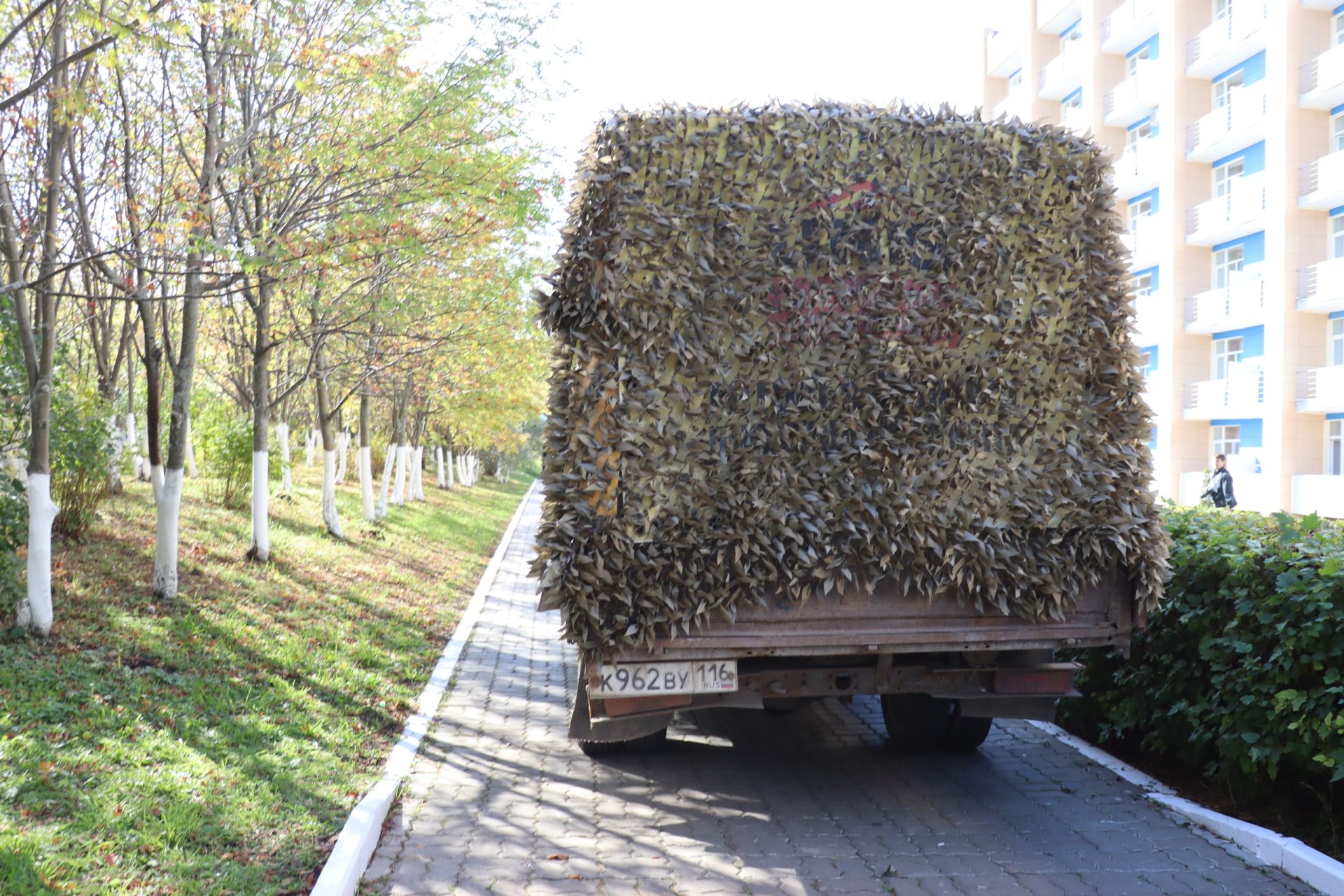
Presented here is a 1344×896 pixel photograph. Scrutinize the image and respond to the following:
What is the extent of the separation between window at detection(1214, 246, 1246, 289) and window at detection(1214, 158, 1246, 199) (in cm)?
166

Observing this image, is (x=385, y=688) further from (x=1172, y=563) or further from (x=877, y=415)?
(x=1172, y=563)

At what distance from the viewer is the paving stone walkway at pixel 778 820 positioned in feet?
16.0

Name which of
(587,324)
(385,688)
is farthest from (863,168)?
(385,688)

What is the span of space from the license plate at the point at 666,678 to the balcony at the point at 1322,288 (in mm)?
27289

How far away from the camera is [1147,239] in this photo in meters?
35.1

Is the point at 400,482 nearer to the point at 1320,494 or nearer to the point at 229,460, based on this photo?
the point at 229,460

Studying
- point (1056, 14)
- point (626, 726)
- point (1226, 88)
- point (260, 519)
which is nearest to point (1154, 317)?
point (1226, 88)

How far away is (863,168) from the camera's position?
560 centimetres

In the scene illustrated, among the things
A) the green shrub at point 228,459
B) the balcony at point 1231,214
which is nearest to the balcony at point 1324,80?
the balcony at point 1231,214

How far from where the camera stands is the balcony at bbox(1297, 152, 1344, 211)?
2723cm

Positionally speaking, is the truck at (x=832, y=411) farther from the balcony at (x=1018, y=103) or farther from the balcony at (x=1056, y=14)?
the balcony at (x=1056, y=14)

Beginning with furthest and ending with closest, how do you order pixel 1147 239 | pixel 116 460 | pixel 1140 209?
1. pixel 1140 209
2. pixel 1147 239
3. pixel 116 460

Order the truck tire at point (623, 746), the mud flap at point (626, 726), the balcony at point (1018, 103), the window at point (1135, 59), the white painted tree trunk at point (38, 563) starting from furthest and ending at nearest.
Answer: the balcony at point (1018, 103) → the window at point (1135, 59) → the white painted tree trunk at point (38, 563) → the truck tire at point (623, 746) → the mud flap at point (626, 726)

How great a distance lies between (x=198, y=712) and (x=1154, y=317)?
3294 cm
